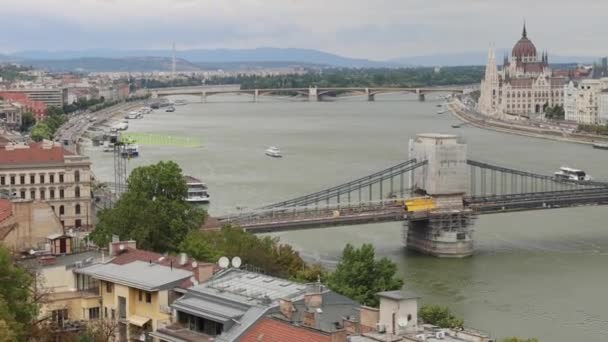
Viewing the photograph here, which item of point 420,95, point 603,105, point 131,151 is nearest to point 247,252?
point 131,151

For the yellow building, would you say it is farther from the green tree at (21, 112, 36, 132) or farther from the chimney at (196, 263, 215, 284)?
the green tree at (21, 112, 36, 132)

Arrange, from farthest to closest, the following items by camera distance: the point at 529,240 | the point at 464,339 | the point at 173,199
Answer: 1. the point at 529,240
2. the point at 173,199
3. the point at 464,339

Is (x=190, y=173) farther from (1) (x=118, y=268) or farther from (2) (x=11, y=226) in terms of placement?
(1) (x=118, y=268)

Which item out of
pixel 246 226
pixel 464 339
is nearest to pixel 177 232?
pixel 246 226

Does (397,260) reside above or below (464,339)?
below

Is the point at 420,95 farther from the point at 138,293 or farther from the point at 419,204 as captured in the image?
the point at 138,293

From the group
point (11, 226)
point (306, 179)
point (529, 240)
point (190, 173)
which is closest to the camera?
point (11, 226)

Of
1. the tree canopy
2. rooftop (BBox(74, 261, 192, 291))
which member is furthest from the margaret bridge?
rooftop (BBox(74, 261, 192, 291))

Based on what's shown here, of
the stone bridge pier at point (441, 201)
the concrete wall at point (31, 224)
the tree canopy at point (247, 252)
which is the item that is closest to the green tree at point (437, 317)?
the tree canopy at point (247, 252)

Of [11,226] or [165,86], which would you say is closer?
[11,226]
